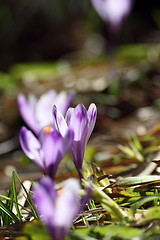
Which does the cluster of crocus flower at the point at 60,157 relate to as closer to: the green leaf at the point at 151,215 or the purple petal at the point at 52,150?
the purple petal at the point at 52,150

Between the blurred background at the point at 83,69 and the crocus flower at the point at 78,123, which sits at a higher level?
the crocus flower at the point at 78,123

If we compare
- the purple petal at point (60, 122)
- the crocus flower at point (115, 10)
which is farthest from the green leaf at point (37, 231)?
the crocus flower at point (115, 10)

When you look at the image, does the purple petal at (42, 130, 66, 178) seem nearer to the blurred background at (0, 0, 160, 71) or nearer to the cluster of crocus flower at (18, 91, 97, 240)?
the cluster of crocus flower at (18, 91, 97, 240)

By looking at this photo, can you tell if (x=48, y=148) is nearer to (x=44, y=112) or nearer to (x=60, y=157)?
(x=60, y=157)

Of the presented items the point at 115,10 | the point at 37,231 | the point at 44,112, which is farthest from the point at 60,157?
the point at 115,10

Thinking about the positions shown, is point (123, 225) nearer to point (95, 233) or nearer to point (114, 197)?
point (95, 233)

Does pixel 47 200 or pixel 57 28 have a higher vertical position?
pixel 47 200
